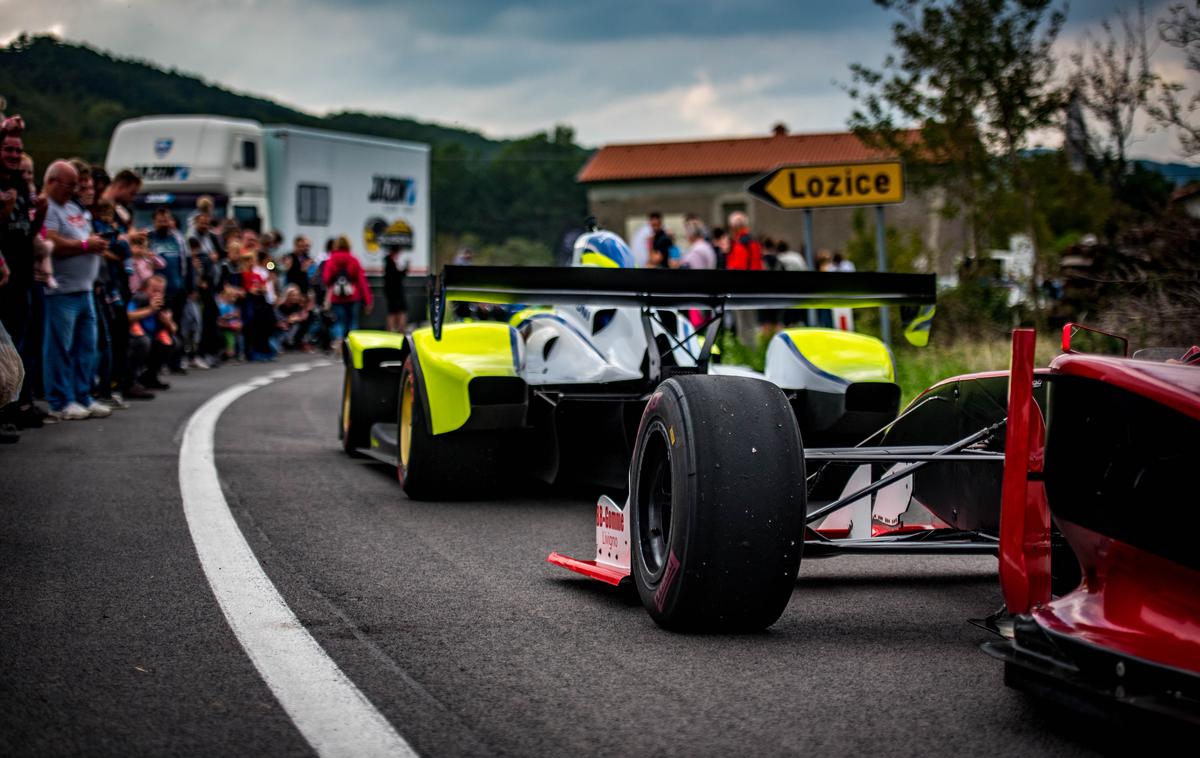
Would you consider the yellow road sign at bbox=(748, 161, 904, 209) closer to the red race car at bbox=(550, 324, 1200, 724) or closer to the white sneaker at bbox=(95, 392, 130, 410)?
the white sneaker at bbox=(95, 392, 130, 410)

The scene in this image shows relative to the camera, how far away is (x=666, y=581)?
443cm

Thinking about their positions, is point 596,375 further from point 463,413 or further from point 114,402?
point 114,402

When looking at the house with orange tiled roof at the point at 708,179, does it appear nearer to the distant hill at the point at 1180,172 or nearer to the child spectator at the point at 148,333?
the child spectator at the point at 148,333

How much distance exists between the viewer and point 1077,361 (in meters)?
3.62

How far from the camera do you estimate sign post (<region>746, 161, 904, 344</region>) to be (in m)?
12.4

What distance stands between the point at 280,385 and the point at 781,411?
1249cm

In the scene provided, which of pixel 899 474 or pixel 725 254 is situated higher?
pixel 725 254

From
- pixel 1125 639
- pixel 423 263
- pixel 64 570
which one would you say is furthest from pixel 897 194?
pixel 423 263

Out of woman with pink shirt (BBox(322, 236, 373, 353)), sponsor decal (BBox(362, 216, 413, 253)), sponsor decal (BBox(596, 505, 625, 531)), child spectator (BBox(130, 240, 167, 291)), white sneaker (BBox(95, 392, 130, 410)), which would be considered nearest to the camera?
sponsor decal (BBox(596, 505, 625, 531))

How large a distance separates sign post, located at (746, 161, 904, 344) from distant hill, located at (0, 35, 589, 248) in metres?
Result: 6.05

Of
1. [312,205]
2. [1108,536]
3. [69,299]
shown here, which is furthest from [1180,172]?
[312,205]

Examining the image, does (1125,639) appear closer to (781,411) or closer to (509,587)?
(781,411)

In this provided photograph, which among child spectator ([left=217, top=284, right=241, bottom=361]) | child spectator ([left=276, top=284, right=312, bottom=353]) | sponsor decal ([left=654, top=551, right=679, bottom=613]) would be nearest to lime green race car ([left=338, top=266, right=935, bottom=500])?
sponsor decal ([left=654, top=551, right=679, bottom=613])

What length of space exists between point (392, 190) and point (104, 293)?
66.0 feet
